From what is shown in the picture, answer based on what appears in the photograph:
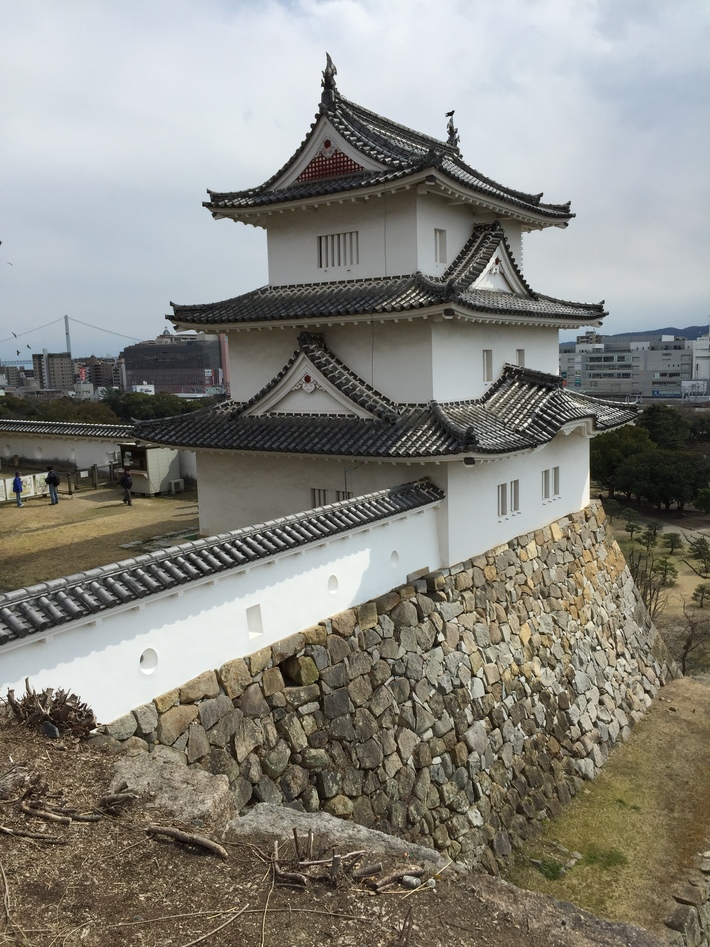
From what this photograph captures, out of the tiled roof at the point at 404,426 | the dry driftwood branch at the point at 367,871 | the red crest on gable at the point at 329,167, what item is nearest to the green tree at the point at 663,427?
the tiled roof at the point at 404,426

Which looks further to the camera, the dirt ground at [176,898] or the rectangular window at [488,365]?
the rectangular window at [488,365]

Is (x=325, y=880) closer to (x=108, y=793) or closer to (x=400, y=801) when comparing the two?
(x=108, y=793)

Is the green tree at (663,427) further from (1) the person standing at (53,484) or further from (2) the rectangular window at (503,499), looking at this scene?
(1) the person standing at (53,484)

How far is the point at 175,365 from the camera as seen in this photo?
130125 mm

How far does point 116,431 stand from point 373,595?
737 inches

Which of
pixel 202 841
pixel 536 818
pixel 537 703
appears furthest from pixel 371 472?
pixel 202 841

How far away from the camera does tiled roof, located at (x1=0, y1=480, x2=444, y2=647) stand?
7.35m

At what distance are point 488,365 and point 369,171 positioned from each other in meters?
4.95

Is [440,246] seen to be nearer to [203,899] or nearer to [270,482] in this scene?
[270,482]

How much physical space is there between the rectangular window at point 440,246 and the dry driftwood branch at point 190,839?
42.6 feet

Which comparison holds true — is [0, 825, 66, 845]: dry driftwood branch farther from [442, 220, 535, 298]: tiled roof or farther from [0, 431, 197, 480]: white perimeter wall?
[0, 431, 197, 480]: white perimeter wall

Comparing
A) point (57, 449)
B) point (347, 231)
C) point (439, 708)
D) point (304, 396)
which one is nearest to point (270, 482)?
point (304, 396)

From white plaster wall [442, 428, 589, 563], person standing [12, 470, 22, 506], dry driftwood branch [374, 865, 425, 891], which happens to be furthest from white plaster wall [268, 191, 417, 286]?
dry driftwood branch [374, 865, 425, 891]

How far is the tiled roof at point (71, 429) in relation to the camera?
27931 millimetres
